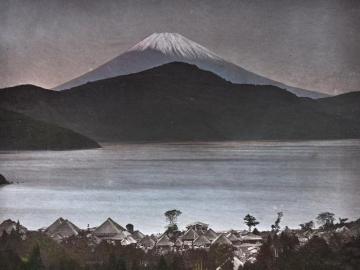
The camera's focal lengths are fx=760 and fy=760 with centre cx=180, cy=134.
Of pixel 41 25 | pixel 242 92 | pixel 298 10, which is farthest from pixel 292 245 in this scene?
pixel 41 25

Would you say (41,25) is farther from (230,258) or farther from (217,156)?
(230,258)

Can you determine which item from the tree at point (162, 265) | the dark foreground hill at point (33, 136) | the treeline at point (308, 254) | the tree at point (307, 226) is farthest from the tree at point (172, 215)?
the tree at point (307, 226)

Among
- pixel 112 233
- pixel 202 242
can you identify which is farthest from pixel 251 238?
pixel 112 233

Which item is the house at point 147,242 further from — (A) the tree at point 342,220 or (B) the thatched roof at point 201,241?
(A) the tree at point 342,220

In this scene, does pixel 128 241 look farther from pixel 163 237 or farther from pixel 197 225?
pixel 197 225

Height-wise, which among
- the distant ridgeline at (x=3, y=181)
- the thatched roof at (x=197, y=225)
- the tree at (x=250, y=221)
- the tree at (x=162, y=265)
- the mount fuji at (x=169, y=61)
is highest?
the mount fuji at (x=169, y=61)

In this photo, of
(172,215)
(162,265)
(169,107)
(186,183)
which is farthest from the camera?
(169,107)

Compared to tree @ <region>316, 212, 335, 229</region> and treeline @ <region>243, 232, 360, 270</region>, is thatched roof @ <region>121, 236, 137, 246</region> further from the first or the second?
tree @ <region>316, 212, 335, 229</region>
